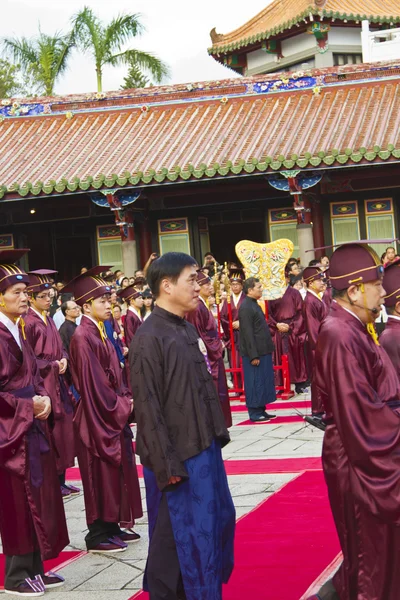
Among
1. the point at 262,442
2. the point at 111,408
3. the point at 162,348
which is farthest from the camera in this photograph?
the point at 262,442

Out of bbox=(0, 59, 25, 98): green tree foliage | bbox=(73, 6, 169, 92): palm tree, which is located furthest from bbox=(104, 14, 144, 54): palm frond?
bbox=(0, 59, 25, 98): green tree foliage

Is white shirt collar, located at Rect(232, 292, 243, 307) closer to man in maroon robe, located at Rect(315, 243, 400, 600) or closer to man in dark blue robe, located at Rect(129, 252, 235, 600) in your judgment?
man in dark blue robe, located at Rect(129, 252, 235, 600)

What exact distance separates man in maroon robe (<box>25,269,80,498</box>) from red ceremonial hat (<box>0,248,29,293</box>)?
2139 mm

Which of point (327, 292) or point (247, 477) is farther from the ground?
point (327, 292)

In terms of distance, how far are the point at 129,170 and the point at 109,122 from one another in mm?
3008

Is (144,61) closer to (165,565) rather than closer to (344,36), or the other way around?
(344,36)

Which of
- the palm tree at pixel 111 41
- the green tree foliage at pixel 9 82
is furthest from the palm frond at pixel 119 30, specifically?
Answer: the green tree foliage at pixel 9 82

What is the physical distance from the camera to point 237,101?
19188mm

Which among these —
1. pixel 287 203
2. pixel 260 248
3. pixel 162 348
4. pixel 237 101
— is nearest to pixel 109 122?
pixel 237 101

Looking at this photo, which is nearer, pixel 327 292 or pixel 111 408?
pixel 111 408

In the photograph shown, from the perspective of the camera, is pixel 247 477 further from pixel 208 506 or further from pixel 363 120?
pixel 363 120

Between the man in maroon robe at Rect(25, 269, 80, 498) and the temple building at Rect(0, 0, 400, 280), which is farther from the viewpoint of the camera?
the temple building at Rect(0, 0, 400, 280)

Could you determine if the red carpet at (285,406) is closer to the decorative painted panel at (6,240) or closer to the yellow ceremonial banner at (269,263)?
the yellow ceremonial banner at (269,263)

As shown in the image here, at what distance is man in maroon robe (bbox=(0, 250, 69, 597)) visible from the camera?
4945 millimetres
